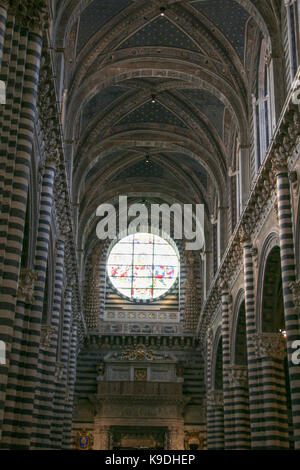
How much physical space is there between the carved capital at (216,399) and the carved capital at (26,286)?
17829 mm

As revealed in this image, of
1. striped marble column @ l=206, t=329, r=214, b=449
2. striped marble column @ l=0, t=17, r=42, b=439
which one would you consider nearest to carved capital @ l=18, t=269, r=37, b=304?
striped marble column @ l=0, t=17, r=42, b=439

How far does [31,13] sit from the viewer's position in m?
15.7

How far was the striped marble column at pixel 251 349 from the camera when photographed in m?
22.4

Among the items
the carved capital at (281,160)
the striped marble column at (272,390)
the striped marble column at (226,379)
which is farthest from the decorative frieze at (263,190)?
the striped marble column at (272,390)

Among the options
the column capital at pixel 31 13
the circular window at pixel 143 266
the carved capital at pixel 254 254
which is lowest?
the carved capital at pixel 254 254

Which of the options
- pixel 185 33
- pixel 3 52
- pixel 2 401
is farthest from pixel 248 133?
pixel 2 401

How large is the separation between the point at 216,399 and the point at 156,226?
1277 centimetres

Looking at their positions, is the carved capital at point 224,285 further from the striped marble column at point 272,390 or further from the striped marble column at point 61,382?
the striped marble column at point 61,382

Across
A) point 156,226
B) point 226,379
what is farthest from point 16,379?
point 156,226

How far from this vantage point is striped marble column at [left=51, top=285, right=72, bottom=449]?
87.8 ft

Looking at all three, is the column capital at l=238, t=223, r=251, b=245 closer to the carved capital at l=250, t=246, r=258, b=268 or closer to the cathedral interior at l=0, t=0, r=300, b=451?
the cathedral interior at l=0, t=0, r=300, b=451

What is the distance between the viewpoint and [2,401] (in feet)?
43.8
